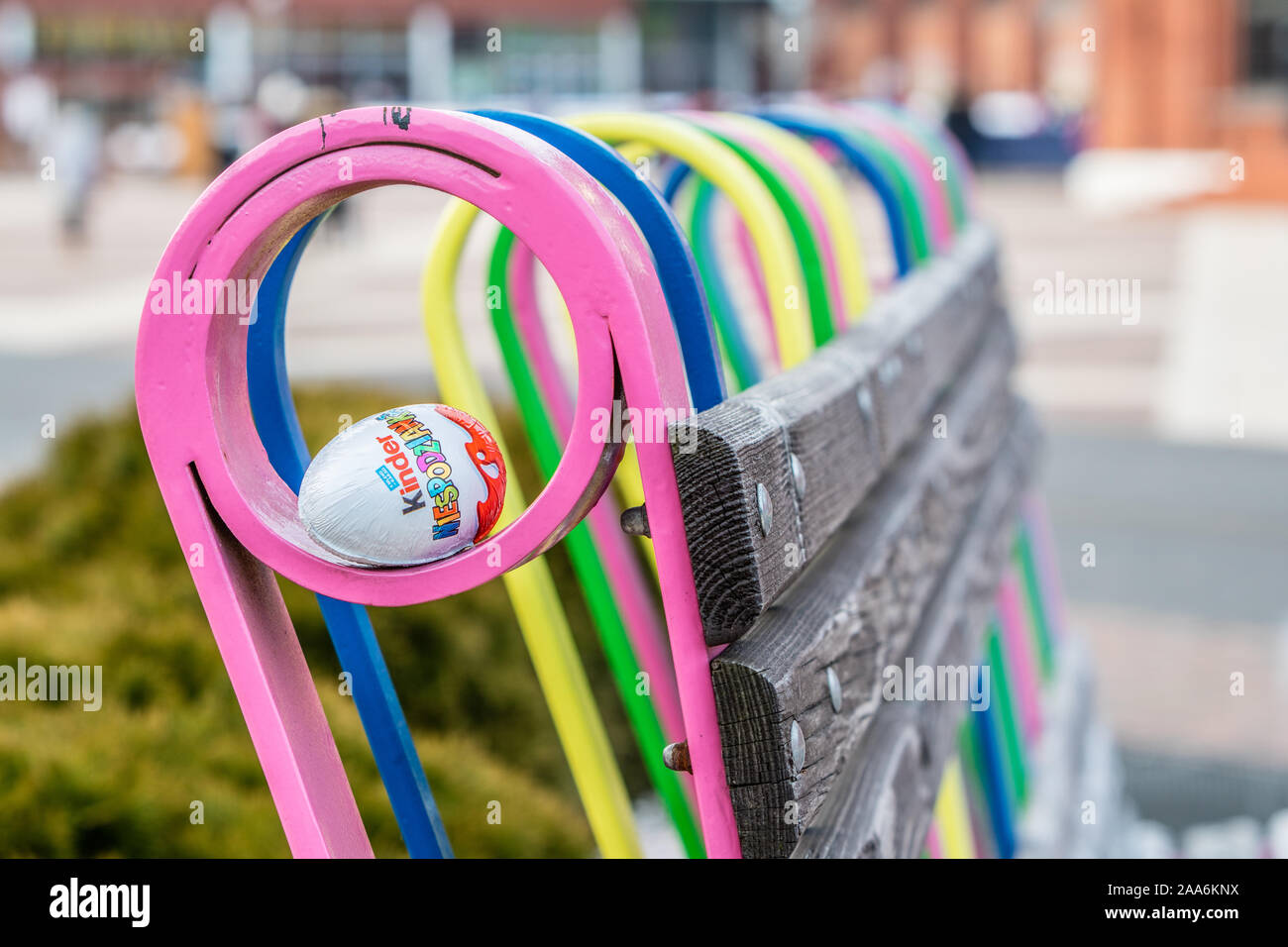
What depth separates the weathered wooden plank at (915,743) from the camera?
1.32m

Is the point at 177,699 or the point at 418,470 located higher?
the point at 418,470

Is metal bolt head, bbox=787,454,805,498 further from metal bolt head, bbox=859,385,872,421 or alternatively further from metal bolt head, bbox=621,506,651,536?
metal bolt head, bbox=859,385,872,421

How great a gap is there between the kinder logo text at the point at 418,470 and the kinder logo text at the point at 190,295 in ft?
0.52

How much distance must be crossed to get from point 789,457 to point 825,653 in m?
0.18

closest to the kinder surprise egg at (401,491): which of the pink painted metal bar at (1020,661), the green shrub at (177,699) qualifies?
the green shrub at (177,699)

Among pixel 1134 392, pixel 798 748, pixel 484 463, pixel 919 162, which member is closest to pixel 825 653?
pixel 798 748

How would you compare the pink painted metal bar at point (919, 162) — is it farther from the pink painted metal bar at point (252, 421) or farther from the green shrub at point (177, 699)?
the pink painted metal bar at point (252, 421)

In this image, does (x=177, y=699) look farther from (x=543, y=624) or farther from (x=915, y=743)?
(x=915, y=743)

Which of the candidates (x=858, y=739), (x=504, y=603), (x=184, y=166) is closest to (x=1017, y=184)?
(x=184, y=166)

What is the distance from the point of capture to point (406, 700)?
3.17 m

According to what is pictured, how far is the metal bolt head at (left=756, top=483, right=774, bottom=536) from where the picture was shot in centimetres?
118
